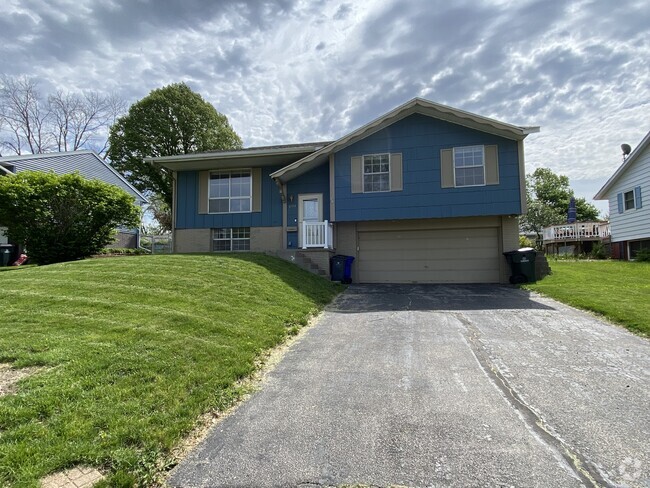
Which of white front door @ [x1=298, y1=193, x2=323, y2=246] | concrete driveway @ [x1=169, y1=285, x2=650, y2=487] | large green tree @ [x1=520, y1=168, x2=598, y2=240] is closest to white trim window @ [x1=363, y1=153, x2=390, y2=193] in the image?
white front door @ [x1=298, y1=193, x2=323, y2=246]

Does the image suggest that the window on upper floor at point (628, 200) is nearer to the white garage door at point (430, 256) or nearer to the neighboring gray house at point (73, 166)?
the white garage door at point (430, 256)

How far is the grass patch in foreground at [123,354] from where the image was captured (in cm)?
251

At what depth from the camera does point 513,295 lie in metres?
9.52

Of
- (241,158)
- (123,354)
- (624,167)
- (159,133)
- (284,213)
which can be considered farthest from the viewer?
(159,133)

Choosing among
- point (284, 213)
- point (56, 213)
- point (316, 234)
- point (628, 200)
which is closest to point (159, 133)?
point (56, 213)

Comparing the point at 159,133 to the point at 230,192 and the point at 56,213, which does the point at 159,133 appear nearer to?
the point at 230,192

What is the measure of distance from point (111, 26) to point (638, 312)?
13.6 metres

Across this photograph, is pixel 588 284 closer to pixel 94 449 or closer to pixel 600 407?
pixel 600 407

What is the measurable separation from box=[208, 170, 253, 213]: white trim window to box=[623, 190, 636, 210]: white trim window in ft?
55.9

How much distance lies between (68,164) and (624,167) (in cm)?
2846

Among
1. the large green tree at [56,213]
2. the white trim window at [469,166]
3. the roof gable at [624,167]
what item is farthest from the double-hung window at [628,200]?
the large green tree at [56,213]

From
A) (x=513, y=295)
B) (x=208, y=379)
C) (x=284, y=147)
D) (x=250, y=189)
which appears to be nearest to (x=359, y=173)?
(x=284, y=147)

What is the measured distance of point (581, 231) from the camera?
20.3 meters

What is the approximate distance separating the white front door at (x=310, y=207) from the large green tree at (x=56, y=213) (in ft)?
20.8
